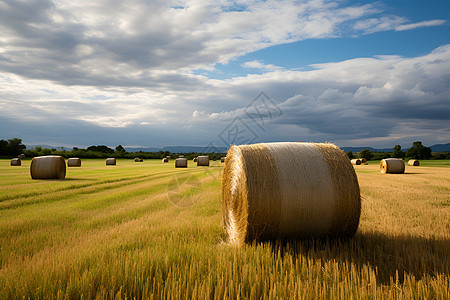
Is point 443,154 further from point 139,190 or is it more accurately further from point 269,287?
point 269,287

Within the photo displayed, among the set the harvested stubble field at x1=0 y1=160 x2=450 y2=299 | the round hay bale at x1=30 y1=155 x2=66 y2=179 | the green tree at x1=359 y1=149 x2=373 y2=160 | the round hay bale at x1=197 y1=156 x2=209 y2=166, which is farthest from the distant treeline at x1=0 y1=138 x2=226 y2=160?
the harvested stubble field at x1=0 y1=160 x2=450 y2=299

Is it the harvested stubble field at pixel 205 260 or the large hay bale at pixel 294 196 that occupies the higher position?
the large hay bale at pixel 294 196

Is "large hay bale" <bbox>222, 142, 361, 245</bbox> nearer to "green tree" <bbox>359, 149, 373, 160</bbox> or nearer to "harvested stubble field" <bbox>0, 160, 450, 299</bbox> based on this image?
"harvested stubble field" <bbox>0, 160, 450, 299</bbox>

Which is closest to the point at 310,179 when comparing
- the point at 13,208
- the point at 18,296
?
the point at 18,296

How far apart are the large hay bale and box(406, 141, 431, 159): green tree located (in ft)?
218

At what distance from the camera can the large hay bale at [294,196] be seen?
5.36 m

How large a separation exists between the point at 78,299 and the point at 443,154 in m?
75.6

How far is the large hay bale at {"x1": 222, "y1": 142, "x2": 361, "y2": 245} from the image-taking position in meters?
5.36

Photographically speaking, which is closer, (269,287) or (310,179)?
(269,287)

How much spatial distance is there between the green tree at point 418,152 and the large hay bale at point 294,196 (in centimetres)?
6656

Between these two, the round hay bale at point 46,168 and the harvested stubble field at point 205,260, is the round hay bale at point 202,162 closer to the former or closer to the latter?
the round hay bale at point 46,168

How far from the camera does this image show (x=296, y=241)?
5676 mm

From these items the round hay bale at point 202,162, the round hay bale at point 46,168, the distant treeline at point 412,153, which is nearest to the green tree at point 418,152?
the distant treeline at point 412,153

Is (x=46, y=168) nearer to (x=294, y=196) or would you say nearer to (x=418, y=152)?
(x=294, y=196)
